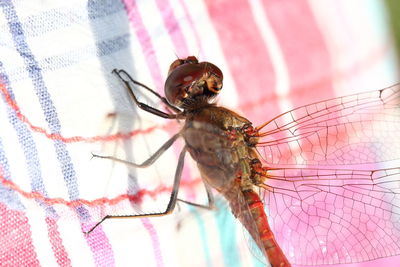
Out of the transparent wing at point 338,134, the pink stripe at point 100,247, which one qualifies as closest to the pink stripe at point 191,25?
A: the transparent wing at point 338,134

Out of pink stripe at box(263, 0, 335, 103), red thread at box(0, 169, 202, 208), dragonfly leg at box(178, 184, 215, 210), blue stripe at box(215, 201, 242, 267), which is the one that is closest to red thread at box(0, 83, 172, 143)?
red thread at box(0, 169, 202, 208)

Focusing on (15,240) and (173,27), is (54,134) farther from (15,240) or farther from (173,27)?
(173,27)

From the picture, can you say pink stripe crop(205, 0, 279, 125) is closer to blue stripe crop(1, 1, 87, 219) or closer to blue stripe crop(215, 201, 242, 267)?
blue stripe crop(215, 201, 242, 267)

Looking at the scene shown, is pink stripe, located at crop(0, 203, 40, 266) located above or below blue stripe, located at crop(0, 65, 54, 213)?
below

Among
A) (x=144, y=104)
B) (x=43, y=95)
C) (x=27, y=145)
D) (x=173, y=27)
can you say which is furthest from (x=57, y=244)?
(x=173, y=27)

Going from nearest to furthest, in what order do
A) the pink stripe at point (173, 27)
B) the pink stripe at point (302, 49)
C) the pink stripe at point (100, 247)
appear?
the pink stripe at point (100, 247) → the pink stripe at point (173, 27) → the pink stripe at point (302, 49)

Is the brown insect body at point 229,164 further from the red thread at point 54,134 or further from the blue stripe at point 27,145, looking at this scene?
the blue stripe at point 27,145
